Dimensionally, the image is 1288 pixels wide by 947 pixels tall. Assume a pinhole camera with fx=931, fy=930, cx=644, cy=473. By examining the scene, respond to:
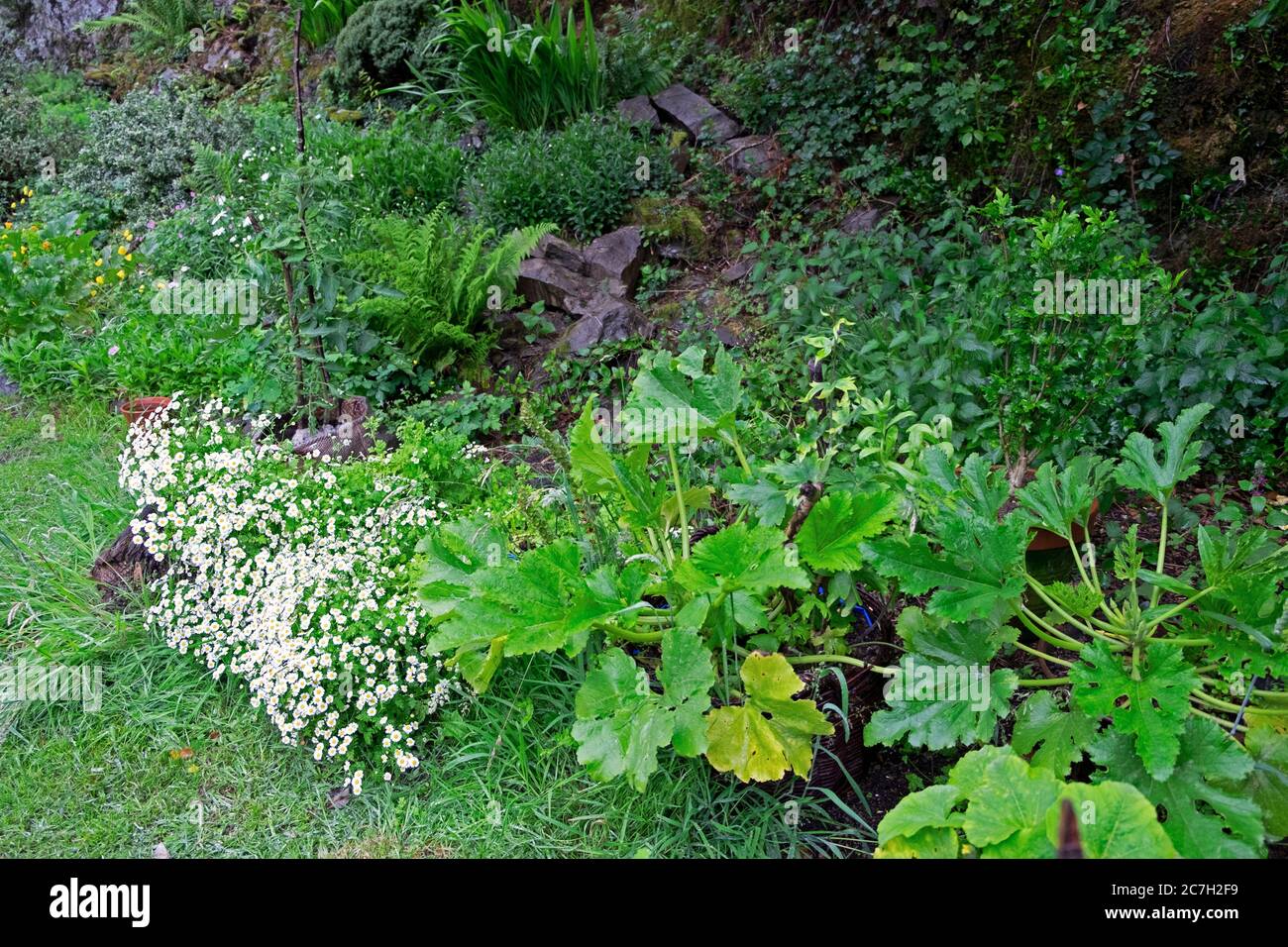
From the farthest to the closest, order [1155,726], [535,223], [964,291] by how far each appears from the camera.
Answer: [535,223], [964,291], [1155,726]

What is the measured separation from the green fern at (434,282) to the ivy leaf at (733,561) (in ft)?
9.28

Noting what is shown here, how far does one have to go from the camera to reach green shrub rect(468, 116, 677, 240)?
18.6 feet

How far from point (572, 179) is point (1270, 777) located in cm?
477

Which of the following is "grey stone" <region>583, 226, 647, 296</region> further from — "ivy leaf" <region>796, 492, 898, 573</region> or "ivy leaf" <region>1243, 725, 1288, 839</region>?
"ivy leaf" <region>1243, 725, 1288, 839</region>

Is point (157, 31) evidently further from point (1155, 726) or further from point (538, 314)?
point (1155, 726)

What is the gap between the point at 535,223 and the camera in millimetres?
5672

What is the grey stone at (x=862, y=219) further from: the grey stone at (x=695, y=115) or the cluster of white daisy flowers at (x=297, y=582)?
the cluster of white daisy flowers at (x=297, y=582)

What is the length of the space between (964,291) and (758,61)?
9.50ft

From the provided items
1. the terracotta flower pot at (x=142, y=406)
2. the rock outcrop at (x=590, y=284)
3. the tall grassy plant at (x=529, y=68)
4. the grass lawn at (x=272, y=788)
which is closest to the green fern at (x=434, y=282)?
the rock outcrop at (x=590, y=284)

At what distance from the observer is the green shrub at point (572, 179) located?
5.66 m

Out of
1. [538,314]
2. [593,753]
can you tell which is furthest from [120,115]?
[593,753]

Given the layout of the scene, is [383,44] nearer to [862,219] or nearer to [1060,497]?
[862,219]

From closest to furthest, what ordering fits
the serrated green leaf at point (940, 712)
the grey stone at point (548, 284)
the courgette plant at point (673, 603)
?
1. the serrated green leaf at point (940, 712)
2. the courgette plant at point (673, 603)
3. the grey stone at point (548, 284)

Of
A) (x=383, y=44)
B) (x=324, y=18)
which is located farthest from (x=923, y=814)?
(x=324, y=18)
